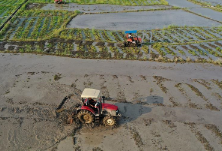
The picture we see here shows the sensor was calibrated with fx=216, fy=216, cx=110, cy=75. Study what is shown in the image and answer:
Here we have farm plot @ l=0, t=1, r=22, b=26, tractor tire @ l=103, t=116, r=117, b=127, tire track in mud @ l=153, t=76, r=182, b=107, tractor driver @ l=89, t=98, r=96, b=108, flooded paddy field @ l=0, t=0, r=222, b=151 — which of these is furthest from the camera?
farm plot @ l=0, t=1, r=22, b=26

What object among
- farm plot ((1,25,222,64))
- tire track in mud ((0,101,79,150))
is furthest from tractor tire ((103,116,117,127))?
farm plot ((1,25,222,64))

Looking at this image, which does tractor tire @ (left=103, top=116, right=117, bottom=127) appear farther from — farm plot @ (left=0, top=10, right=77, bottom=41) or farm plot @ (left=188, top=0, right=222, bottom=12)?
farm plot @ (left=188, top=0, right=222, bottom=12)

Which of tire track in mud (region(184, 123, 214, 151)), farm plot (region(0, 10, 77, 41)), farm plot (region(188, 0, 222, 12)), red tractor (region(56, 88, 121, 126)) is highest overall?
farm plot (region(188, 0, 222, 12))

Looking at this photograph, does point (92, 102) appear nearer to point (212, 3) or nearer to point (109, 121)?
point (109, 121)

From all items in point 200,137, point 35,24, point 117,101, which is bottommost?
point 200,137

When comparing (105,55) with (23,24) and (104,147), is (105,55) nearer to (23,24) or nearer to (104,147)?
(104,147)

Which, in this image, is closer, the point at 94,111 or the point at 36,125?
the point at 94,111

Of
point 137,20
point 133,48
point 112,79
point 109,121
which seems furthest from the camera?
point 137,20

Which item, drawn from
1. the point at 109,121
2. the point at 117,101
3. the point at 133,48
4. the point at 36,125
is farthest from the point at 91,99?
the point at 133,48
